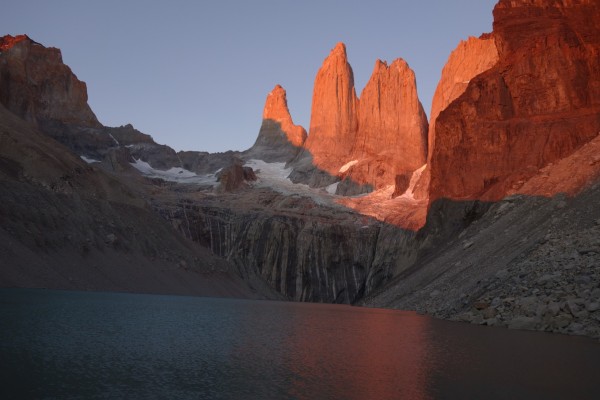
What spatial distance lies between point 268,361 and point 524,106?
57.2 meters

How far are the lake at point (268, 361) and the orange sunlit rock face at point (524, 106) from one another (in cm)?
3922

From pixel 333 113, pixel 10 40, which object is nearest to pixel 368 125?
pixel 333 113

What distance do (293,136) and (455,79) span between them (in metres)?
70.0

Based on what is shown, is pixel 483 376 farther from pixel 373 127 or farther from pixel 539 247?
pixel 373 127

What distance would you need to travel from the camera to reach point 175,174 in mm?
169000

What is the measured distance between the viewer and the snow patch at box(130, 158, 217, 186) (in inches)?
6088

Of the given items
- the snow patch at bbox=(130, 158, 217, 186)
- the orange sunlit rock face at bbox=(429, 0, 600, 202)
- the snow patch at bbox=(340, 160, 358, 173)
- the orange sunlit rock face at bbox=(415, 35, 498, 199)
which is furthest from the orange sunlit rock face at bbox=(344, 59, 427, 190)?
the orange sunlit rock face at bbox=(429, 0, 600, 202)

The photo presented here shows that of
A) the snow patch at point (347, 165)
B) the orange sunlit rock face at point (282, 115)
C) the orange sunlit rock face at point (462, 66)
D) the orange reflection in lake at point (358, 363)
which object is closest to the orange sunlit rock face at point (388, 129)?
the snow patch at point (347, 165)

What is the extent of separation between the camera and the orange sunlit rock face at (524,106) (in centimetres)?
6109

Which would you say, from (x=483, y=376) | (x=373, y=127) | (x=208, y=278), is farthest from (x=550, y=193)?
(x=373, y=127)

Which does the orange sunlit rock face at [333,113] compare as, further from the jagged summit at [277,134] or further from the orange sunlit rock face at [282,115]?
the orange sunlit rock face at [282,115]

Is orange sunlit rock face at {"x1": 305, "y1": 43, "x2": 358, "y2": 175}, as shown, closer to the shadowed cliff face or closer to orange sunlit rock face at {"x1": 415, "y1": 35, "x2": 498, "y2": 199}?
the shadowed cliff face

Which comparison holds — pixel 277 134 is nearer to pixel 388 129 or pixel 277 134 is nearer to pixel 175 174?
pixel 175 174

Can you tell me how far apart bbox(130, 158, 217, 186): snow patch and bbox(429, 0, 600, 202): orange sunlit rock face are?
274 ft
